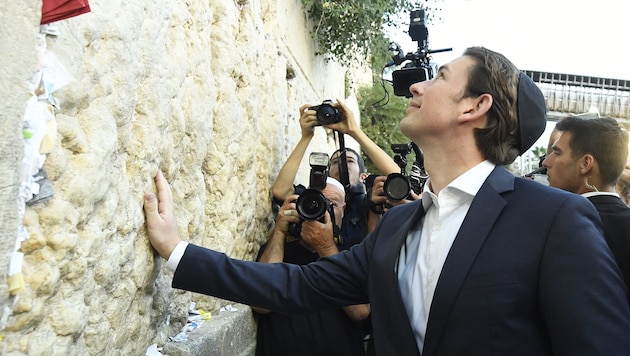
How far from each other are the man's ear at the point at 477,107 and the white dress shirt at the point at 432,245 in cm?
14

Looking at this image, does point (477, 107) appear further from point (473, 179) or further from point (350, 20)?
point (350, 20)

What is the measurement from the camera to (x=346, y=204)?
A: 3.47m

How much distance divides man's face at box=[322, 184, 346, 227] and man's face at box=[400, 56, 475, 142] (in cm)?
147

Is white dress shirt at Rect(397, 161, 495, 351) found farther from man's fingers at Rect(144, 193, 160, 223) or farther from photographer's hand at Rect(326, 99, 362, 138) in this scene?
photographer's hand at Rect(326, 99, 362, 138)

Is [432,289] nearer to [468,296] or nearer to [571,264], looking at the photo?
[468,296]

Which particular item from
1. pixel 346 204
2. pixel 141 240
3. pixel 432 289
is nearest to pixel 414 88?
pixel 432 289

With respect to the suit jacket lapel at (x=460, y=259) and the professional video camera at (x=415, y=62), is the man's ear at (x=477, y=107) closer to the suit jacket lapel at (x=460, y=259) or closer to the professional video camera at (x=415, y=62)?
the suit jacket lapel at (x=460, y=259)

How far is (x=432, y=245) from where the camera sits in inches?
62.1

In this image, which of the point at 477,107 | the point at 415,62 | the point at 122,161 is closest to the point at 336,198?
the point at 415,62

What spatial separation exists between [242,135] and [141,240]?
1.17 meters

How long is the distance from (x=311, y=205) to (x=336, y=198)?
15.6 inches

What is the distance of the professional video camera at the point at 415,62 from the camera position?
11.2ft

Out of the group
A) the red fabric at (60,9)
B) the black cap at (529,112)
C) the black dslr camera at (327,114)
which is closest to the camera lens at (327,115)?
the black dslr camera at (327,114)

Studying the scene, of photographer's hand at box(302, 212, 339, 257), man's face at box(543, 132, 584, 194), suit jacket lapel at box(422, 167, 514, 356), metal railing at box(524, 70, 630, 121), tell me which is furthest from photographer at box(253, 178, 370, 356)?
metal railing at box(524, 70, 630, 121)
